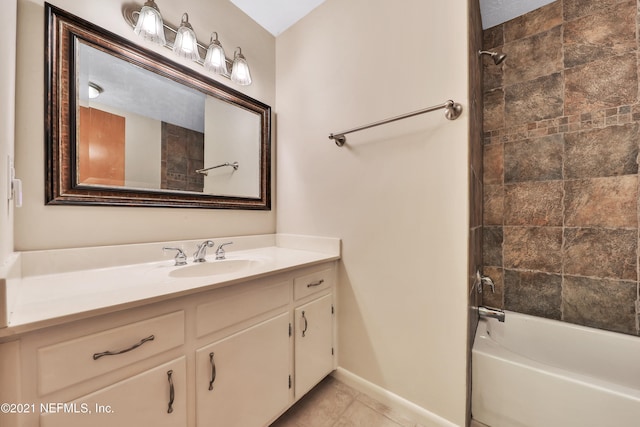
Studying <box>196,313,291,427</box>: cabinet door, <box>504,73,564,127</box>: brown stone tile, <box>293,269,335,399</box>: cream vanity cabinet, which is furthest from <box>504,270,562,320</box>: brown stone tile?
<box>196,313,291,427</box>: cabinet door

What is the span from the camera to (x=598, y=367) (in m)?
1.38

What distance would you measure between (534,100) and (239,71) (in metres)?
2.06

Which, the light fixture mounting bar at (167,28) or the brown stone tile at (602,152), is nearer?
the light fixture mounting bar at (167,28)

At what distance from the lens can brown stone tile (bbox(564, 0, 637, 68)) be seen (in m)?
1.38

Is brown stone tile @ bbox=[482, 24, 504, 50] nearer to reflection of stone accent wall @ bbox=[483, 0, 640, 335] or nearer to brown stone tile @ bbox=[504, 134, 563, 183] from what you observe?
reflection of stone accent wall @ bbox=[483, 0, 640, 335]

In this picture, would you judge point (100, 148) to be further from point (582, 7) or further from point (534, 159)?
point (582, 7)

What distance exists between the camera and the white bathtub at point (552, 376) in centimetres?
96

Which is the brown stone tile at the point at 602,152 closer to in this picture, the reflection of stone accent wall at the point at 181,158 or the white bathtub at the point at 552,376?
the white bathtub at the point at 552,376

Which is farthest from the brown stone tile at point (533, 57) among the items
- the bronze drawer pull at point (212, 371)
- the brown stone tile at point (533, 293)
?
the bronze drawer pull at point (212, 371)

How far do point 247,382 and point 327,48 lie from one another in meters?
1.98

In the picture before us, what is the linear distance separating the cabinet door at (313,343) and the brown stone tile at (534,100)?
187 cm

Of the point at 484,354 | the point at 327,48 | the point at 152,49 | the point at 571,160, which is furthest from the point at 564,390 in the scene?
the point at 152,49

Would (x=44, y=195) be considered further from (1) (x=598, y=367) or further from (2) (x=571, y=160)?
(1) (x=598, y=367)

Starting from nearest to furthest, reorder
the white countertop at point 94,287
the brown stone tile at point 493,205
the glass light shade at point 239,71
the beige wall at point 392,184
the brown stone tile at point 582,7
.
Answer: the white countertop at point 94,287, the beige wall at point 392,184, the brown stone tile at point 582,7, the glass light shade at point 239,71, the brown stone tile at point 493,205
